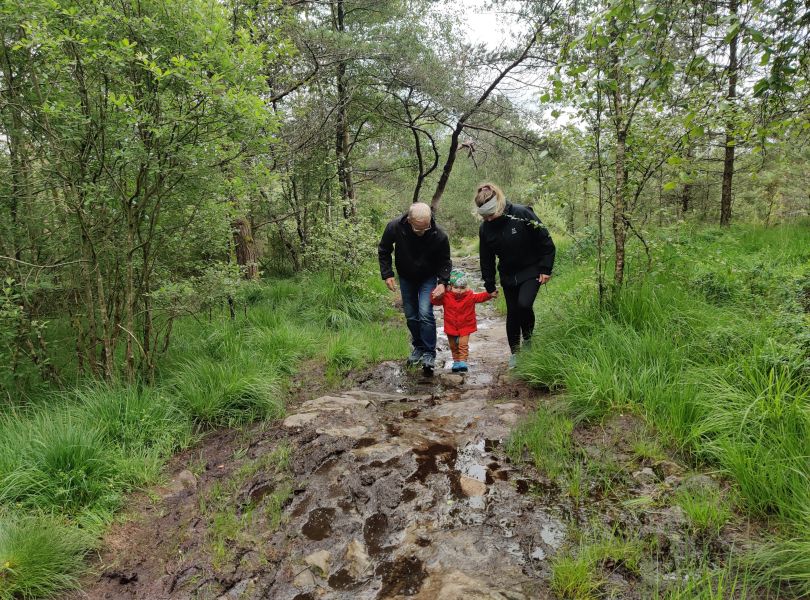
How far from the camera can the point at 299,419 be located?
367 cm

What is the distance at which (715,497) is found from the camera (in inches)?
84.1

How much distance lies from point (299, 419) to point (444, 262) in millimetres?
2384

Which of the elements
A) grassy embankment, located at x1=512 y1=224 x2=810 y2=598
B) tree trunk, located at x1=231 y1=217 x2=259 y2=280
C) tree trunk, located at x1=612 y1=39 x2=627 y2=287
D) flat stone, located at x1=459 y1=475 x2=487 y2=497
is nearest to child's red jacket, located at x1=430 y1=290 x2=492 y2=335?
grassy embankment, located at x1=512 y1=224 x2=810 y2=598

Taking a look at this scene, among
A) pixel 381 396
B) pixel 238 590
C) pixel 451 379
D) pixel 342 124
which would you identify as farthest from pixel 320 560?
pixel 342 124

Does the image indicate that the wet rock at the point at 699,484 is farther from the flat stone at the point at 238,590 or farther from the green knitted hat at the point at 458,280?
the green knitted hat at the point at 458,280

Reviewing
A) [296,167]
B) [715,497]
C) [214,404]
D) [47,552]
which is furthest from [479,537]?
[296,167]

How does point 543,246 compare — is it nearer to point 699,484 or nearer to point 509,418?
point 509,418

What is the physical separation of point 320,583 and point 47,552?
1.34 metres

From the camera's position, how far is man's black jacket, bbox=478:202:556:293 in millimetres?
4391

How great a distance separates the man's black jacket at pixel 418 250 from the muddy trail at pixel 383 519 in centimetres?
193

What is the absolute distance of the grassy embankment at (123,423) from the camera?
6.99 feet

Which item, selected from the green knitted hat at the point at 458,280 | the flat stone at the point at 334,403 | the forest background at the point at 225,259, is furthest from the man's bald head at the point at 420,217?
the flat stone at the point at 334,403

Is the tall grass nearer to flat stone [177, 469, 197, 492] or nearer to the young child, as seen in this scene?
flat stone [177, 469, 197, 492]

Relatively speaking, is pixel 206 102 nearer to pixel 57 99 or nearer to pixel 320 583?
pixel 57 99
